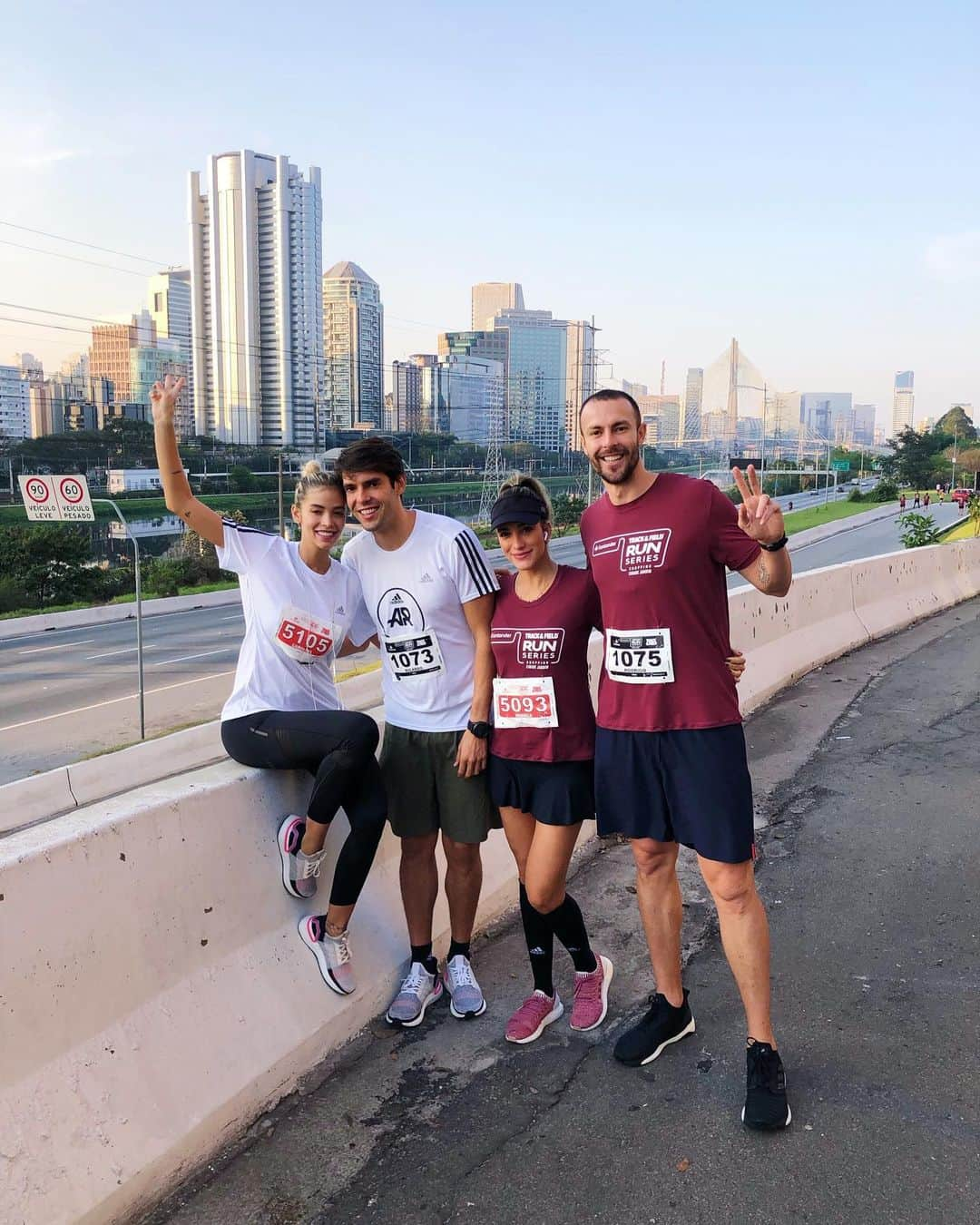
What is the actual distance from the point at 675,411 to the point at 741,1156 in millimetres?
129834

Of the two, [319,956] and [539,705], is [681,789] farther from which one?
[319,956]

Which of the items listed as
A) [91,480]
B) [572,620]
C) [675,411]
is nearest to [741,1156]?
[572,620]

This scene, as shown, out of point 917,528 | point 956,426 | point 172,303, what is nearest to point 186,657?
point 917,528

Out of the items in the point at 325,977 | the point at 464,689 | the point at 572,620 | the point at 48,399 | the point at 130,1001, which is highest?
the point at 48,399

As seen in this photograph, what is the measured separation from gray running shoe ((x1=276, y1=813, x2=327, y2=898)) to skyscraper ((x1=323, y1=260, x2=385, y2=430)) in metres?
90.8

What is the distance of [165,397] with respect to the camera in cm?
372

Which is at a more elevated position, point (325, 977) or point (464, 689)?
point (464, 689)

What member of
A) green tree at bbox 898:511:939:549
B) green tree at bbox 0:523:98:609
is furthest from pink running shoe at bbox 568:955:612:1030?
green tree at bbox 0:523:98:609

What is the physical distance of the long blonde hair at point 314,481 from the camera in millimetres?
3732

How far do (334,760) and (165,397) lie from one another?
4.85ft

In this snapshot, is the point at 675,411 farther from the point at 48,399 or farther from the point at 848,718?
the point at 848,718

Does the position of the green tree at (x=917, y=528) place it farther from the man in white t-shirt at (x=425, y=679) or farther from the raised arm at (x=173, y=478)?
the raised arm at (x=173, y=478)

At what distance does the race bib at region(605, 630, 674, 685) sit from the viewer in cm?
330

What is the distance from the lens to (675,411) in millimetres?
127875
